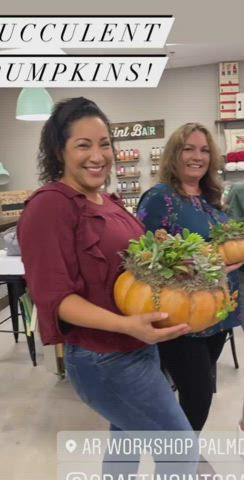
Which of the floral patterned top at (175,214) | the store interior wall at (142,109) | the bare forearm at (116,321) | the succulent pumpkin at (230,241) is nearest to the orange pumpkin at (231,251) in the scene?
the succulent pumpkin at (230,241)

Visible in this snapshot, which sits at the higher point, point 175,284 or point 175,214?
point 175,214

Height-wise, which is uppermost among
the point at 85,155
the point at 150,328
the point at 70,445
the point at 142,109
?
the point at 142,109

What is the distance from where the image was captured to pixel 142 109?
6203mm

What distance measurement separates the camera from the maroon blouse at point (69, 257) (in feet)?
3.14

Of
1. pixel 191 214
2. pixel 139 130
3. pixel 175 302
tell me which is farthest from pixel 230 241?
pixel 139 130

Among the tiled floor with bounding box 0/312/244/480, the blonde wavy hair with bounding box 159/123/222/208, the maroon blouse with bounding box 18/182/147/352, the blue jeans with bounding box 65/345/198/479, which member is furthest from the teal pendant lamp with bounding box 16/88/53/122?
the blue jeans with bounding box 65/345/198/479

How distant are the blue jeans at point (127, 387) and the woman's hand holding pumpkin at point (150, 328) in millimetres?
158

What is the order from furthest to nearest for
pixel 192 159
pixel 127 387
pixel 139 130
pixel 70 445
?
pixel 139 130
pixel 70 445
pixel 192 159
pixel 127 387

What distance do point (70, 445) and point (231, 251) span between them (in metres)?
1.45

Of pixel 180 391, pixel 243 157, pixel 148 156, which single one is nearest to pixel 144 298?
pixel 180 391

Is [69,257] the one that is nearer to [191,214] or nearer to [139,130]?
[191,214]

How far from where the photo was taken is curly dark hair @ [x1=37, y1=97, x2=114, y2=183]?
1.07 meters

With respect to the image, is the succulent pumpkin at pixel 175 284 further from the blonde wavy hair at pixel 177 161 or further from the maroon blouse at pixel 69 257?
the blonde wavy hair at pixel 177 161

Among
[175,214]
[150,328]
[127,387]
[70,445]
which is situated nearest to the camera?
[150,328]
